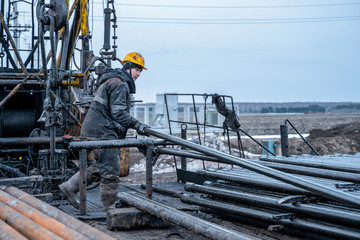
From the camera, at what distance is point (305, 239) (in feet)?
12.1

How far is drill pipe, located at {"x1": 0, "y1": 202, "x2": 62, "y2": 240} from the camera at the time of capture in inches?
112

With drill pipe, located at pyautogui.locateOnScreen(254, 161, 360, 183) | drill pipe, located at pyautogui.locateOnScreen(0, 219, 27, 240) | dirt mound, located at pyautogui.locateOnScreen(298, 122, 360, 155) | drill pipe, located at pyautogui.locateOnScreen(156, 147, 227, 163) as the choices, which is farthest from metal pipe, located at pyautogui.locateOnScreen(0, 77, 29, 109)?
dirt mound, located at pyautogui.locateOnScreen(298, 122, 360, 155)

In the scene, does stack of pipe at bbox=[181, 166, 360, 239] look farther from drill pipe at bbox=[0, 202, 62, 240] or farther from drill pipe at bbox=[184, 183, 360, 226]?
drill pipe at bbox=[0, 202, 62, 240]

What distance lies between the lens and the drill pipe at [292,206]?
335 cm

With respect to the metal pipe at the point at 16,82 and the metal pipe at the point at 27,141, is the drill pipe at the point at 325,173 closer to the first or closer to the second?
the metal pipe at the point at 27,141

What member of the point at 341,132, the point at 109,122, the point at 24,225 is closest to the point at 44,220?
the point at 24,225

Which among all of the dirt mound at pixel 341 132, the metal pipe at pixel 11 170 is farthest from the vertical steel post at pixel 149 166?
the dirt mound at pixel 341 132

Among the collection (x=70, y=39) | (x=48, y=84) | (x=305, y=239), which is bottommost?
(x=305, y=239)

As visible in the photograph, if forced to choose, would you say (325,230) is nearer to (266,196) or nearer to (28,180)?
(266,196)

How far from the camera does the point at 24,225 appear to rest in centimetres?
308

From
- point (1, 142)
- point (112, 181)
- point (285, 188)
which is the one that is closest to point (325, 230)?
point (285, 188)

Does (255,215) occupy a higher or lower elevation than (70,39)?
lower

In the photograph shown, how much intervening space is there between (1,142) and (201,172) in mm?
4359

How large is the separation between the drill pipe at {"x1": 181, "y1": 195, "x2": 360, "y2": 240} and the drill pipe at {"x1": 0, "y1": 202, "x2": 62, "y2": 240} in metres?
1.77
